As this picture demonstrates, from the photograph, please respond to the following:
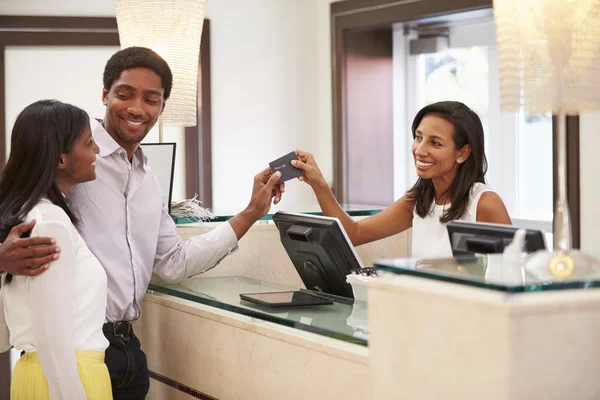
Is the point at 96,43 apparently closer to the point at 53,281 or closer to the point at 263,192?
the point at 263,192

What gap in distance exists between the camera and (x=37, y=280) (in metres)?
2.03

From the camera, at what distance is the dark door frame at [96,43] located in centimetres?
553

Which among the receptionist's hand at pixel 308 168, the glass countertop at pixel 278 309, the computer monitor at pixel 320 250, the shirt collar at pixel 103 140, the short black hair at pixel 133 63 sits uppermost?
the short black hair at pixel 133 63

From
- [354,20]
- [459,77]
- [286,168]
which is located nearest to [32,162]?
[286,168]

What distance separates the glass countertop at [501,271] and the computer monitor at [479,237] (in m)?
0.12

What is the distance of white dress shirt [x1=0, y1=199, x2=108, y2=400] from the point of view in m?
2.03

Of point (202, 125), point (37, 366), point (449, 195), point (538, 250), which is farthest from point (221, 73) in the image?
point (538, 250)

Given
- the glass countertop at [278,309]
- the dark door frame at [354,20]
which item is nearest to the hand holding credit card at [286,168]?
the glass countertop at [278,309]

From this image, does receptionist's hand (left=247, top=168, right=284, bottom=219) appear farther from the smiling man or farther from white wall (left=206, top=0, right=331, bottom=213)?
white wall (left=206, top=0, right=331, bottom=213)

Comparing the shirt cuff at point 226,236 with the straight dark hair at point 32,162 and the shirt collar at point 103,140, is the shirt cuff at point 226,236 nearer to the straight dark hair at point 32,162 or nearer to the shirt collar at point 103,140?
the shirt collar at point 103,140

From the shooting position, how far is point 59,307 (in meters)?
2.03

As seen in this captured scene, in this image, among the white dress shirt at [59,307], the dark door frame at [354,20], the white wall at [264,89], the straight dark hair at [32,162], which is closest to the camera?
the white dress shirt at [59,307]

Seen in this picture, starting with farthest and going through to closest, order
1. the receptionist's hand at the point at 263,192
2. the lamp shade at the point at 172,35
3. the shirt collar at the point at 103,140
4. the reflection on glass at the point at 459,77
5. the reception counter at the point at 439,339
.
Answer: the reflection on glass at the point at 459,77 < the lamp shade at the point at 172,35 < the receptionist's hand at the point at 263,192 < the shirt collar at the point at 103,140 < the reception counter at the point at 439,339

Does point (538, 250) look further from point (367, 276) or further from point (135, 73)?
point (135, 73)
